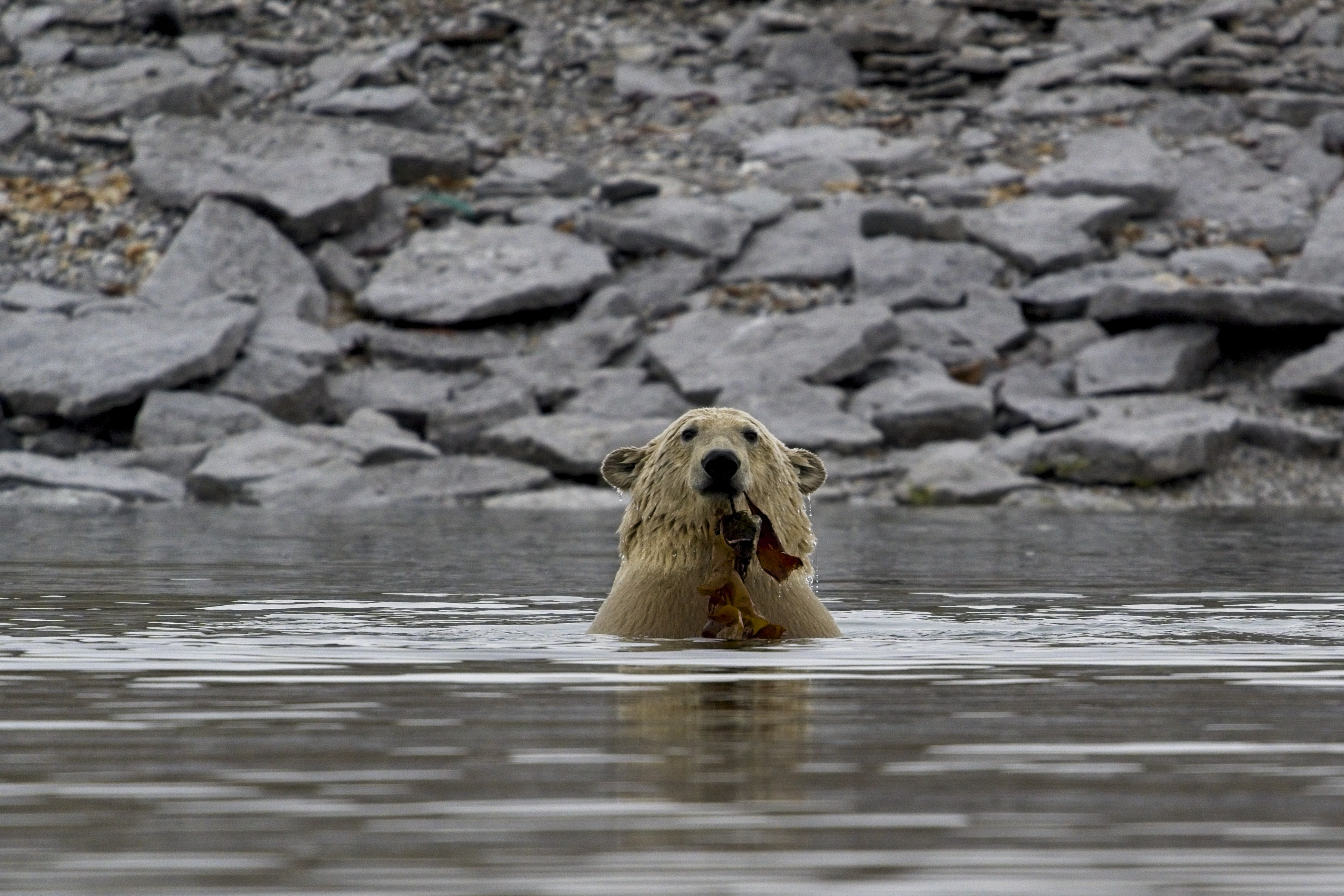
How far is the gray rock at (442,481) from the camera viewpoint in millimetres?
22219

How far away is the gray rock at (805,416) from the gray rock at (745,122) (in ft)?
28.4

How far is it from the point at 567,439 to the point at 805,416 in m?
2.68

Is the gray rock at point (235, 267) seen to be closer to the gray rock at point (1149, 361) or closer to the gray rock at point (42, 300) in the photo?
the gray rock at point (42, 300)

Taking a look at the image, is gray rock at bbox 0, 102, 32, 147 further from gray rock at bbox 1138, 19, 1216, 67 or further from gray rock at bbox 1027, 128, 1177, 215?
gray rock at bbox 1138, 19, 1216, 67

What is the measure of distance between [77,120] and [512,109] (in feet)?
21.4

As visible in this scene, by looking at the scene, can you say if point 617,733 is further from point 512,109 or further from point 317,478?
point 512,109

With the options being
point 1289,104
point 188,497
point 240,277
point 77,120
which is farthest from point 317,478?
point 1289,104

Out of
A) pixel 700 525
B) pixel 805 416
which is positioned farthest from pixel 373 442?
pixel 700 525

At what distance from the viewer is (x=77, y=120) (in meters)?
31.3

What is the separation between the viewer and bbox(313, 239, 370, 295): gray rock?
27484 millimetres

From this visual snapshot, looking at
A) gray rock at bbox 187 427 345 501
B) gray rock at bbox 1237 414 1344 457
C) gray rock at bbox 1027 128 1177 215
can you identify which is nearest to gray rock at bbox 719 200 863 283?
gray rock at bbox 1027 128 1177 215

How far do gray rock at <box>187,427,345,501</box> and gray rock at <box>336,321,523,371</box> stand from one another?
290cm

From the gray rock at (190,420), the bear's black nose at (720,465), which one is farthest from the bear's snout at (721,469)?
the gray rock at (190,420)

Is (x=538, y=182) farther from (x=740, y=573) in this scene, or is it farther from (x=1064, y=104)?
(x=740, y=573)
